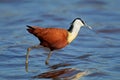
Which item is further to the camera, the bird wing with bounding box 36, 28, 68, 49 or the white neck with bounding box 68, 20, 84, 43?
the white neck with bounding box 68, 20, 84, 43

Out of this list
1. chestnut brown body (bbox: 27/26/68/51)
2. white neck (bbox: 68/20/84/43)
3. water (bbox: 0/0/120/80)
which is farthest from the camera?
white neck (bbox: 68/20/84/43)

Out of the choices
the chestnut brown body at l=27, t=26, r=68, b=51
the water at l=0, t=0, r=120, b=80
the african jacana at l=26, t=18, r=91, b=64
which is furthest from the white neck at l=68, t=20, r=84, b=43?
the water at l=0, t=0, r=120, b=80

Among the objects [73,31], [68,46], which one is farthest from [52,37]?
[68,46]

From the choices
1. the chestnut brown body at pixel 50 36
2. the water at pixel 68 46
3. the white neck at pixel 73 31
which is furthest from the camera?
the white neck at pixel 73 31

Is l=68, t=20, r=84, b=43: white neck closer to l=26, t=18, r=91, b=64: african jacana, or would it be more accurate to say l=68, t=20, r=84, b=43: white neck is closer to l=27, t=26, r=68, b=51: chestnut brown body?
l=26, t=18, r=91, b=64: african jacana

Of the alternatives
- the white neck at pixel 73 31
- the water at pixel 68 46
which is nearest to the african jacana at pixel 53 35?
the white neck at pixel 73 31

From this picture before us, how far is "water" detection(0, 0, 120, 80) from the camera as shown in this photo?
1095 centimetres

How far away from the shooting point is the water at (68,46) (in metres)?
11.0

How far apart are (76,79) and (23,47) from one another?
2.80 meters

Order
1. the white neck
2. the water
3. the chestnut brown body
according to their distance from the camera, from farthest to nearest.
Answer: the white neck → the chestnut brown body → the water

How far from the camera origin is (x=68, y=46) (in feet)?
42.7

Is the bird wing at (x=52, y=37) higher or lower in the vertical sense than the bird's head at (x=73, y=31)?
lower

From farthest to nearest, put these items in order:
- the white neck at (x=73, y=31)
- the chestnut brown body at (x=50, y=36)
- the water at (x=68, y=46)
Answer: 1. the white neck at (x=73, y=31)
2. the chestnut brown body at (x=50, y=36)
3. the water at (x=68, y=46)

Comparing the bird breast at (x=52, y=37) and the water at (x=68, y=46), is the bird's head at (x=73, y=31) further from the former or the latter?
the water at (x=68, y=46)
